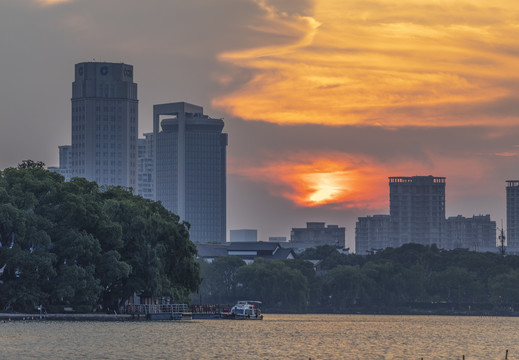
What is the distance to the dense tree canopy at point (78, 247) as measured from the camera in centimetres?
13000

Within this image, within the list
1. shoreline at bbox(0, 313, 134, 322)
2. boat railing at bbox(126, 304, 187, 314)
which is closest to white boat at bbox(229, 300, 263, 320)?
boat railing at bbox(126, 304, 187, 314)

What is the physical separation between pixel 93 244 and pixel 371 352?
42.1 m

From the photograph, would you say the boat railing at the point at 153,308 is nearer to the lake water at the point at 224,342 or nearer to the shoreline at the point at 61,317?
the shoreline at the point at 61,317

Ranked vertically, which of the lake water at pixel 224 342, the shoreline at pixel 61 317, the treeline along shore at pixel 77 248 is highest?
the treeline along shore at pixel 77 248

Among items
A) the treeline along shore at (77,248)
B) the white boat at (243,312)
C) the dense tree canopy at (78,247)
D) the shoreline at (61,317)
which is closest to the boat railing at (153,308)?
the treeline along shore at (77,248)

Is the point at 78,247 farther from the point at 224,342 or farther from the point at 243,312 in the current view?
the point at 243,312

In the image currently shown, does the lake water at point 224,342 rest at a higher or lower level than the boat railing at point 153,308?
lower

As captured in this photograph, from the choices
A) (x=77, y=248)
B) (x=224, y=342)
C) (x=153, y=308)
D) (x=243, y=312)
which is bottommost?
(x=224, y=342)

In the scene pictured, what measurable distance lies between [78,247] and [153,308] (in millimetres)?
24361

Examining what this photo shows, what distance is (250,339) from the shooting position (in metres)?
118

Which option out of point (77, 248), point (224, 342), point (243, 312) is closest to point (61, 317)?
point (77, 248)

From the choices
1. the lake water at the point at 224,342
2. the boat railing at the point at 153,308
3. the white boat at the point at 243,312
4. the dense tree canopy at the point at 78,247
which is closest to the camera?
the lake water at the point at 224,342

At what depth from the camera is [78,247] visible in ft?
430

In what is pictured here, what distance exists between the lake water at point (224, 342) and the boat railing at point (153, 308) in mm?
5511
